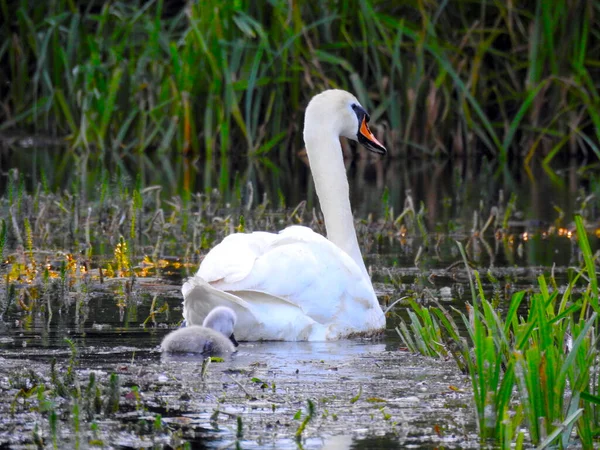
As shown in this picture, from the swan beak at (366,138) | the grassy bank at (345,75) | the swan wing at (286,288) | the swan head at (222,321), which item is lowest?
the swan head at (222,321)

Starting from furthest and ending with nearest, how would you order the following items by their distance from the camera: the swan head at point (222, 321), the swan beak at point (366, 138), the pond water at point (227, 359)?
1. the swan beak at point (366, 138)
2. the swan head at point (222, 321)
3. the pond water at point (227, 359)

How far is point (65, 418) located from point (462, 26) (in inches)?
543

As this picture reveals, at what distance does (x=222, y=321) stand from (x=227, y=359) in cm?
35

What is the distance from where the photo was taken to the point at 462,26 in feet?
56.2

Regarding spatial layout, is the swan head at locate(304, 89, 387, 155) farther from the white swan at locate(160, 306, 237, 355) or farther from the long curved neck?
the white swan at locate(160, 306, 237, 355)

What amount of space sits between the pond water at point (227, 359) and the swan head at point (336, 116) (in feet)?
2.62

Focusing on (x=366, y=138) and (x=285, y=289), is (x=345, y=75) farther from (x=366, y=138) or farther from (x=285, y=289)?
(x=285, y=289)

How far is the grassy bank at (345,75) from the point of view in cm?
1566

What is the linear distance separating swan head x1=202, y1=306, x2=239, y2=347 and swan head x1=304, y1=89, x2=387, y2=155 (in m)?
1.65

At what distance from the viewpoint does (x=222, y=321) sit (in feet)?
18.2

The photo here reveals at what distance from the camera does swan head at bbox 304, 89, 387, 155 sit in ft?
23.1

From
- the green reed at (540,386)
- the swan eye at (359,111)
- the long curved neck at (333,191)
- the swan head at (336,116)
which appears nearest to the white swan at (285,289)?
the long curved neck at (333,191)

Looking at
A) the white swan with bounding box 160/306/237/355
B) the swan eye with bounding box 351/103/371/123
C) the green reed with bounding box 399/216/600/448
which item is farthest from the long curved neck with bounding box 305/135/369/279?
the green reed with bounding box 399/216/600/448

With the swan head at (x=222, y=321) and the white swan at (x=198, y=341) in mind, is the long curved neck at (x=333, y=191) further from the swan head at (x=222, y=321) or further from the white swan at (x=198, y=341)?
the white swan at (x=198, y=341)
